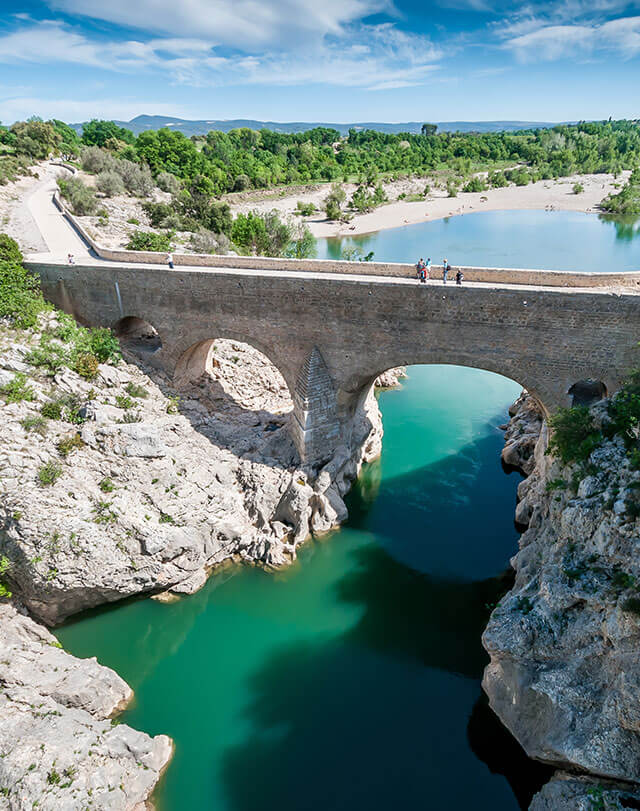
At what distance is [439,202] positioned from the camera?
78312 millimetres

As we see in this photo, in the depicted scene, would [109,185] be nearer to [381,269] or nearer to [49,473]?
[381,269]

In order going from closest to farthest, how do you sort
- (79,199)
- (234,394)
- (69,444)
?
(69,444) → (234,394) → (79,199)

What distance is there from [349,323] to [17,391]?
10.6m

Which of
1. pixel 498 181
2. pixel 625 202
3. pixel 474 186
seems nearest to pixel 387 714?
pixel 625 202

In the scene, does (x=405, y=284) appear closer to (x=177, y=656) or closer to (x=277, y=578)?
(x=277, y=578)

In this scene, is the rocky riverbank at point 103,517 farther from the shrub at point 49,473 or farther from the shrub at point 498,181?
the shrub at point 498,181

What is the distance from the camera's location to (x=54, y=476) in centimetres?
1365

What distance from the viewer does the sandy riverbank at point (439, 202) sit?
6494 cm

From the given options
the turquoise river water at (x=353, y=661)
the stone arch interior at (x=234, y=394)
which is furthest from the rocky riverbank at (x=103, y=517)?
the turquoise river water at (x=353, y=661)

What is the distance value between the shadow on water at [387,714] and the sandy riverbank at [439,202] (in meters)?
53.7

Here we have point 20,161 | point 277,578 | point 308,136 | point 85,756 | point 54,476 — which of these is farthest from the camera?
point 308,136

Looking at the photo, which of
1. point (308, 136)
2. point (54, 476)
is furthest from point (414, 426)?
point (308, 136)

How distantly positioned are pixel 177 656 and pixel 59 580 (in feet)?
13.0

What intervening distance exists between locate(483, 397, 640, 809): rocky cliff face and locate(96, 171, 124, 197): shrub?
37745 millimetres
